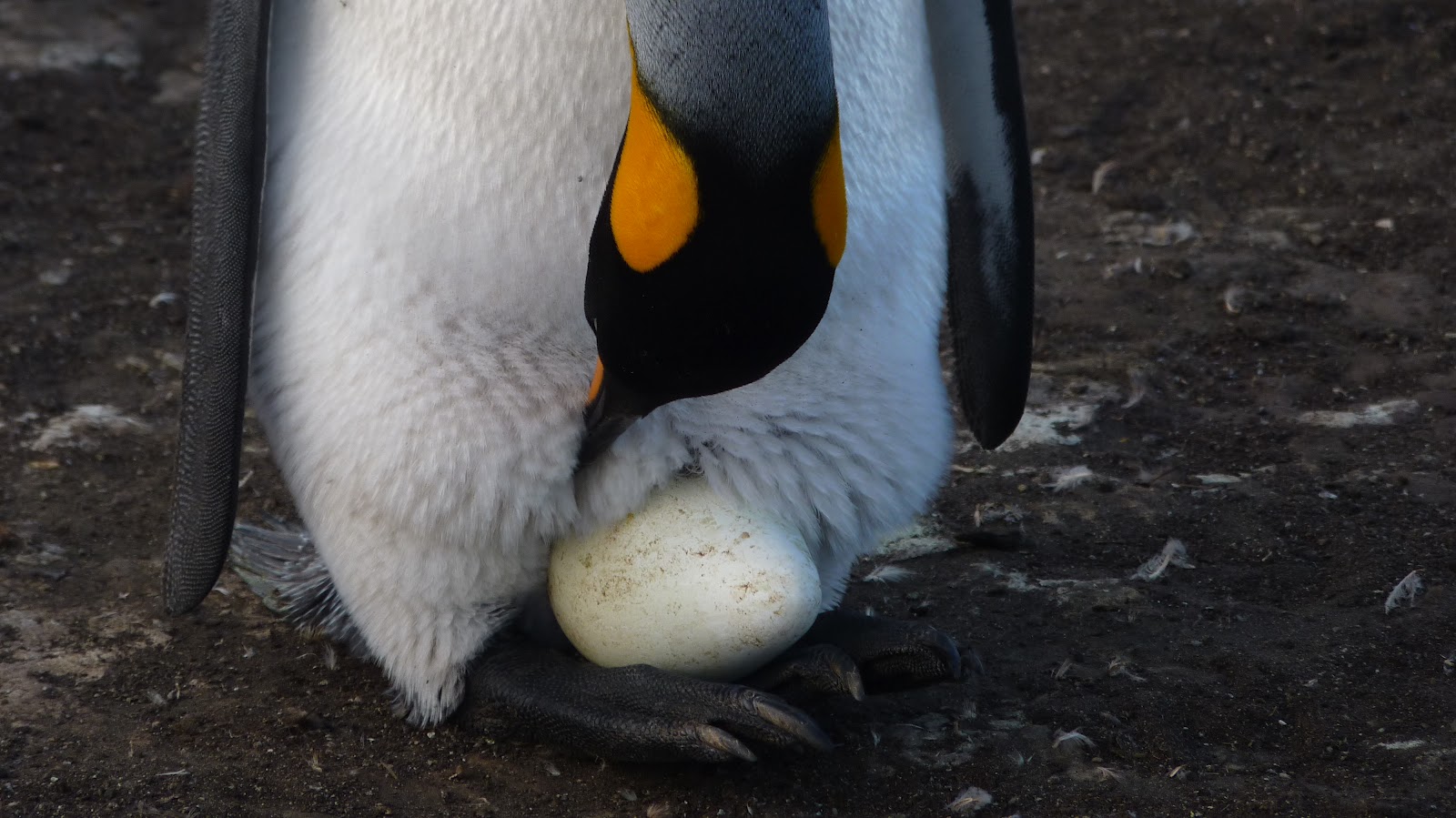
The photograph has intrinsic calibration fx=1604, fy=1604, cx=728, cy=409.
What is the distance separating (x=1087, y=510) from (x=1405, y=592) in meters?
0.54

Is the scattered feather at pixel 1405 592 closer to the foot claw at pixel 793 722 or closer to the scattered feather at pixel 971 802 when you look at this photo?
the scattered feather at pixel 971 802

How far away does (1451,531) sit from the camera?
2.49m

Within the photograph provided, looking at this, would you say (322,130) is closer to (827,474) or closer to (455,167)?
(455,167)

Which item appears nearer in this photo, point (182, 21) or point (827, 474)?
point (827, 474)

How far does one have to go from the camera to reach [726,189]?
143 centimetres

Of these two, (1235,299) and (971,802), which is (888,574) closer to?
(971,802)

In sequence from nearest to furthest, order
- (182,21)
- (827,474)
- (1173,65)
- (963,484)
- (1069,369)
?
(827,474) → (963,484) → (1069,369) → (1173,65) → (182,21)

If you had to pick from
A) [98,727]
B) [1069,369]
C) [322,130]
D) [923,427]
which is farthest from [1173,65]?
[98,727]

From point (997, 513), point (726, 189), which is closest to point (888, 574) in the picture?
point (997, 513)

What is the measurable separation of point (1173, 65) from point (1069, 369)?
170 cm

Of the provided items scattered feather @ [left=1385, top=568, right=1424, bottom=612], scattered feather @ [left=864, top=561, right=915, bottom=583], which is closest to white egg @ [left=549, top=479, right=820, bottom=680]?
scattered feather @ [left=864, top=561, right=915, bottom=583]

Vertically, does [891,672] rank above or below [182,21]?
below

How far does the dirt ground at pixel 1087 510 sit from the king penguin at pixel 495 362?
147 millimetres

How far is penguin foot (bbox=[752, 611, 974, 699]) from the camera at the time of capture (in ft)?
6.33
